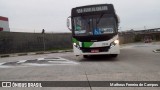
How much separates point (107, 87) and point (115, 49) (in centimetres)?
809

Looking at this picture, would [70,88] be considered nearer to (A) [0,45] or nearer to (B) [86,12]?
(B) [86,12]

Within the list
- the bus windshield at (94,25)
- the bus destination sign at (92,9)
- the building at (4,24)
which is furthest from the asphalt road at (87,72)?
the building at (4,24)

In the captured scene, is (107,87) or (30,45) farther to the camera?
(30,45)

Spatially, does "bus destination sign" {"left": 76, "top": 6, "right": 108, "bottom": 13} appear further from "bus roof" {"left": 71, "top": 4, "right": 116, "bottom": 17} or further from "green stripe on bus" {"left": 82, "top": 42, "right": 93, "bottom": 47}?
"green stripe on bus" {"left": 82, "top": 42, "right": 93, "bottom": 47}

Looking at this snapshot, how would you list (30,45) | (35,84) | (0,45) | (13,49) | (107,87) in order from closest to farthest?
(107,87) < (35,84) < (0,45) < (13,49) < (30,45)

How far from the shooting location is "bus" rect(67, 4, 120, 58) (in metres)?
14.7

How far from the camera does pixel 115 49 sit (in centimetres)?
1479

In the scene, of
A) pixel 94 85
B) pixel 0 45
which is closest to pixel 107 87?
pixel 94 85

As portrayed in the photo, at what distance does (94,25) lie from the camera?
1493 centimetres

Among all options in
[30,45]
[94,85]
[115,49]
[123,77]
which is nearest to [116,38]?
[115,49]

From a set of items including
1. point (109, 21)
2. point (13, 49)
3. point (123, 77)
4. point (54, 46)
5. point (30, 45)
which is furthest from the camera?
point (54, 46)

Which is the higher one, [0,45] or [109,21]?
[109,21]

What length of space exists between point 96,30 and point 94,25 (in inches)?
12.1

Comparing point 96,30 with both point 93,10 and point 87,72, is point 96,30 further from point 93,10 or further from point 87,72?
point 87,72
